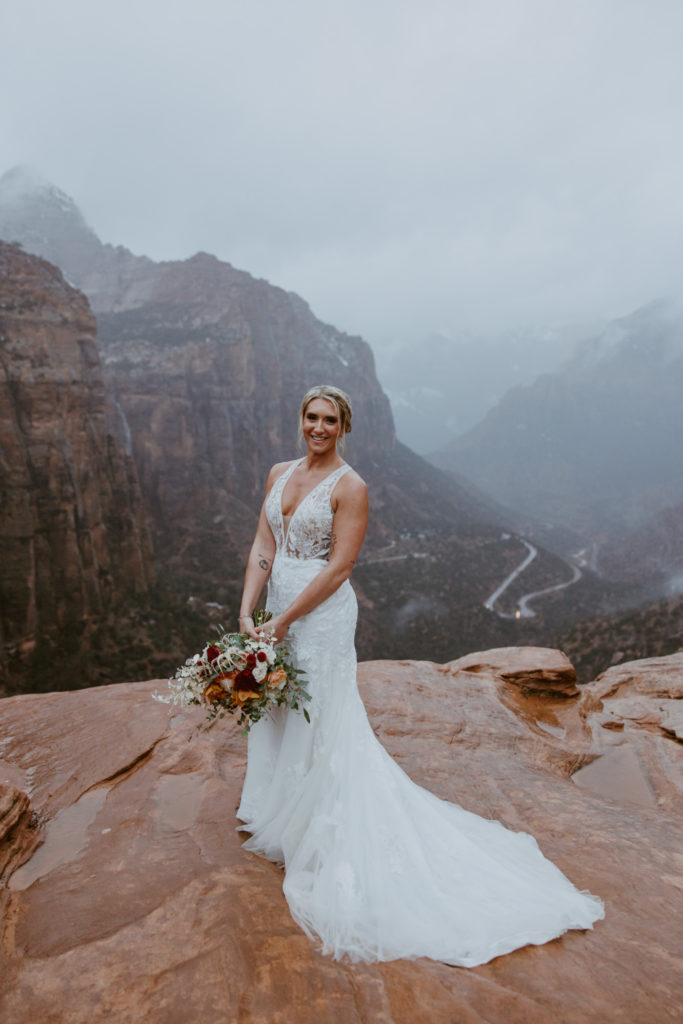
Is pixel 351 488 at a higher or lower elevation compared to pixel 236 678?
higher

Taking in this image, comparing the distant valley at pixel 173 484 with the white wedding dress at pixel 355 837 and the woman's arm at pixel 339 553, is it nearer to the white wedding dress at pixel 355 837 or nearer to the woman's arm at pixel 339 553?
the white wedding dress at pixel 355 837

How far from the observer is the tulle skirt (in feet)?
9.46

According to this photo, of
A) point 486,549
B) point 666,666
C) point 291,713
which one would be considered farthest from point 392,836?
point 486,549

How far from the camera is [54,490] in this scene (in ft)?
102

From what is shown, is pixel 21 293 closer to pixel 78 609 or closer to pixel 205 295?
pixel 78 609

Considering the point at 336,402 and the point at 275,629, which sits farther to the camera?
the point at 336,402

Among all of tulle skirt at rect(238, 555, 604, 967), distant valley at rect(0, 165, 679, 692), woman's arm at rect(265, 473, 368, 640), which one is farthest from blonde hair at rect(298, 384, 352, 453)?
distant valley at rect(0, 165, 679, 692)

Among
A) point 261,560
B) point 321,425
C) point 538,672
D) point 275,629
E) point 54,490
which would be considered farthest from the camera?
point 54,490

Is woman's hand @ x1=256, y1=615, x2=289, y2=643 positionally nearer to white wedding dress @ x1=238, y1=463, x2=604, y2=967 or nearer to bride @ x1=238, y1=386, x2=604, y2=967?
bride @ x1=238, y1=386, x2=604, y2=967

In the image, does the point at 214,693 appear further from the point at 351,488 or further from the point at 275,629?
the point at 351,488

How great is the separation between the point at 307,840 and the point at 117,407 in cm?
6705

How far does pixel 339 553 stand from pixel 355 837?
5.65 ft

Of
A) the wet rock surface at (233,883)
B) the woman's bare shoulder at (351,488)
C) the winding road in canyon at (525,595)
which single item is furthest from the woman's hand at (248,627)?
the winding road in canyon at (525,595)

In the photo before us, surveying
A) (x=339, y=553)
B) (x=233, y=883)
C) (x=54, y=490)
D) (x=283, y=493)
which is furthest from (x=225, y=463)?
(x=233, y=883)
